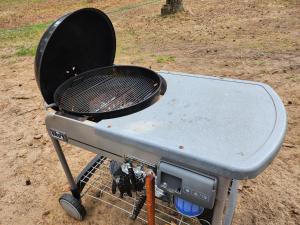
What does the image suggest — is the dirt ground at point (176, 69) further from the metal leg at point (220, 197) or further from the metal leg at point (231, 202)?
the metal leg at point (220, 197)

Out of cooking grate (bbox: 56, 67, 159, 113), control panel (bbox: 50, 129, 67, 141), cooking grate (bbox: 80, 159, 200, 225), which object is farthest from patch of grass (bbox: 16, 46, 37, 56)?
control panel (bbox: 50, 129, 67, 141)

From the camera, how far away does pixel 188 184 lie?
1.06 m

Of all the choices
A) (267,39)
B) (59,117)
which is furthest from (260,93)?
(267,39)

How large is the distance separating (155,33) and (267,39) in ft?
7.00

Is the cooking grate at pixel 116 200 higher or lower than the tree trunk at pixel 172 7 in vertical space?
lower

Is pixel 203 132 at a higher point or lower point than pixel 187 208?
higher

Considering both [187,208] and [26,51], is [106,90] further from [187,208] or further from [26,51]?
[26,51]

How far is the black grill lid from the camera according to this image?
4.63 ft

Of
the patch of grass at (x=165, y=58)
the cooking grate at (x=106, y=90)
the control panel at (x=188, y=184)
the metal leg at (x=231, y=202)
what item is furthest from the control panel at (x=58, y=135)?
the patch of grass at (x=165, y=58)

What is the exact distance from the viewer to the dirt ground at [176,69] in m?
1.98

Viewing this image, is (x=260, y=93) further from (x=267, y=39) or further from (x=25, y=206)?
(x=267, y=39)

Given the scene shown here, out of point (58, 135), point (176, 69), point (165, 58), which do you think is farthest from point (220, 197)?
point (165, 58)

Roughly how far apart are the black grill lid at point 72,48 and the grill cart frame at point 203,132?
276 millimetres

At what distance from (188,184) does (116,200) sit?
1129mm
